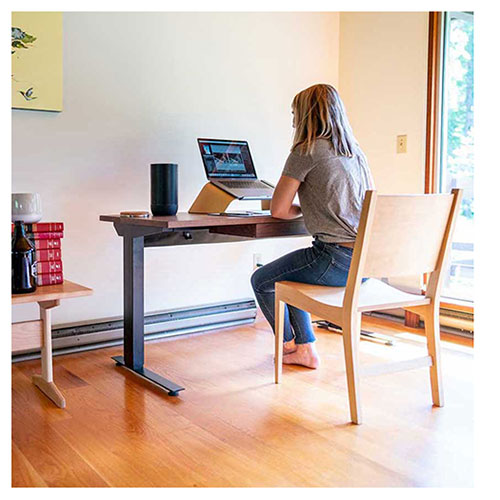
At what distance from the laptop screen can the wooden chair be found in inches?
29.3

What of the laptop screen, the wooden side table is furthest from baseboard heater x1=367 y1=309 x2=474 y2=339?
the wooden side table

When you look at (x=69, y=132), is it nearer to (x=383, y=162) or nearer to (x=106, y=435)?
(x=106, y=435)

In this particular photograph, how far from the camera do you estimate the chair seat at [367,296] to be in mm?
2184

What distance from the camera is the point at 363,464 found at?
179 centimetres

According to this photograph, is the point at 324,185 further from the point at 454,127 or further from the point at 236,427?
the point at 454,127

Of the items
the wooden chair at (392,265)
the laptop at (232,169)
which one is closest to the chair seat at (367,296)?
the wooden chair at (392,265)

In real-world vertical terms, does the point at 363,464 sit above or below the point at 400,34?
below

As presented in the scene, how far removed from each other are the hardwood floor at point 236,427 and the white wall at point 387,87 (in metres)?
1.24

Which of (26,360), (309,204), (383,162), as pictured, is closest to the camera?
(309,204)

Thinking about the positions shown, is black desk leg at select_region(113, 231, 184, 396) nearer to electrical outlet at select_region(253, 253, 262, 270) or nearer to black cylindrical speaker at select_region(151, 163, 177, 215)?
black cylindrical speaker at select_region(151, 163, 177, 215)

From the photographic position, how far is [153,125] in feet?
10.3

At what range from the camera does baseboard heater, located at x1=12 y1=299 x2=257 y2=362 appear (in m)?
2.89
